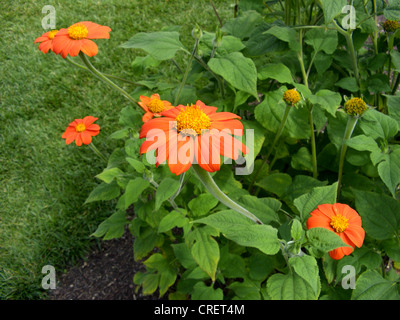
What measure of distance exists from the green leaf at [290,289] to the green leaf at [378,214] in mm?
457

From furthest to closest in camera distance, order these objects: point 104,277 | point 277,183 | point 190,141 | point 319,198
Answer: point 104,277
point 277,183
point 319,198
point 190,141

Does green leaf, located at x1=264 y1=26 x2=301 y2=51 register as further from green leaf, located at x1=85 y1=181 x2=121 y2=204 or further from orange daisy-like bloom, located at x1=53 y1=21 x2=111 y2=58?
green leaf, located at x1=85 y1=181 x2=121 y2=204

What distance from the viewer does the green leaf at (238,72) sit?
1.27 meters

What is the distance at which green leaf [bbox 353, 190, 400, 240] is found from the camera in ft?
4.18

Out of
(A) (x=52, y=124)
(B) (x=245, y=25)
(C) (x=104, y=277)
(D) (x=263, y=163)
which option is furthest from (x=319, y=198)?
(A) (x=52, y=124)

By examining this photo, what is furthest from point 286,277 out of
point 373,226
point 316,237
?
point 373,226

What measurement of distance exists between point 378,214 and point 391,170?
23 centimetres

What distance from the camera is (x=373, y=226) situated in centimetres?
129

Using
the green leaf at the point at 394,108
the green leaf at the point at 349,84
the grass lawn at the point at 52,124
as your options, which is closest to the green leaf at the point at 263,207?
the green leaf at the point at 394,108

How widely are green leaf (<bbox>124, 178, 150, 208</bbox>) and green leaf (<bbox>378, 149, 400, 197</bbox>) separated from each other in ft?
2.63

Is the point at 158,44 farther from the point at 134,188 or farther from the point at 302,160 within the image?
the point at 302,160

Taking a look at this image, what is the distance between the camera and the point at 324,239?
0.92 meters

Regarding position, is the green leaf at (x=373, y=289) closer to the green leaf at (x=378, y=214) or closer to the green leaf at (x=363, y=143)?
the green leaf at (x=378, y=214)

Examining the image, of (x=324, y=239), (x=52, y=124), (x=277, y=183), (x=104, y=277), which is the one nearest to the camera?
(x=324, y=239)
